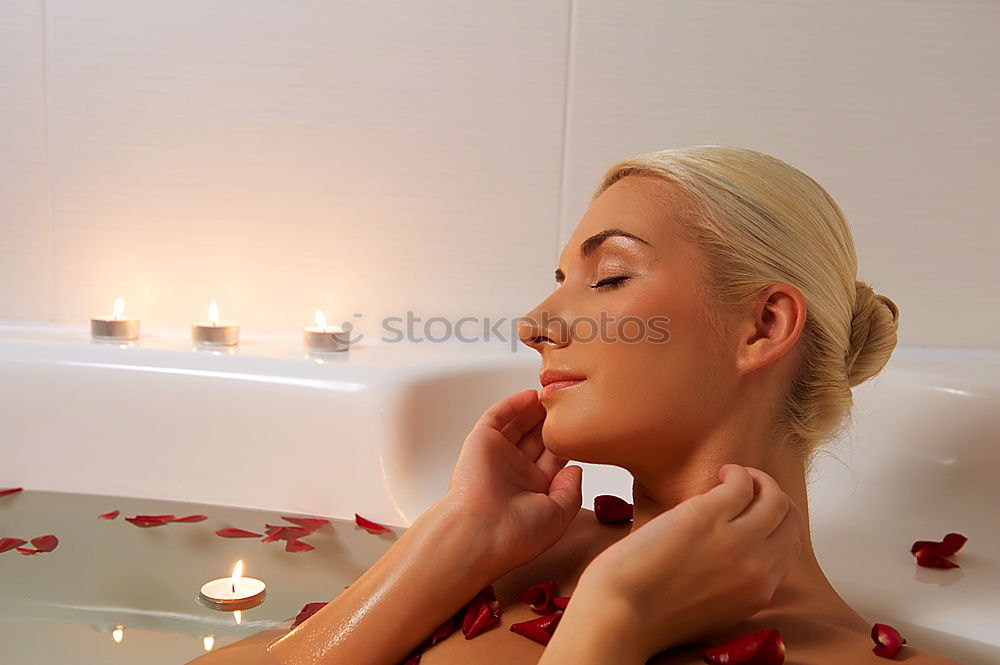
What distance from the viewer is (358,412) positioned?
159 cm

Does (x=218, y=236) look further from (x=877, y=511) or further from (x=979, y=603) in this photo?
(x=979, y=603)

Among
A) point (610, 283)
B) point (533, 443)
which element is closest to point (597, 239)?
point (610, 283)

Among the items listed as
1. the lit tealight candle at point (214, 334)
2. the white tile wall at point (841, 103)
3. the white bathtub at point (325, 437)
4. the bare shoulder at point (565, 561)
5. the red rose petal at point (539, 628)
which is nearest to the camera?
the red rose petal at point (539, 628)

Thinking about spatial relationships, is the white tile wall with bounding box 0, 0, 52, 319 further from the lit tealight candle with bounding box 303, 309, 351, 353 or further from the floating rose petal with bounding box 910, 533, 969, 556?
the floating rose petal with bounding box 910, 533, 969, 556

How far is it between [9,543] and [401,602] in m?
0.67

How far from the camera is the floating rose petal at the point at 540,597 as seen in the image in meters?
0.95

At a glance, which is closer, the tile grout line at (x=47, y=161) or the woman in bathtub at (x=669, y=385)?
the woman in bathtub at (x=669, y=385)

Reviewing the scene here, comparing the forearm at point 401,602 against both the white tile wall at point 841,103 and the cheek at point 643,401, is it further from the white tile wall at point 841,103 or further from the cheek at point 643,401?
the white tile wall at point 841,103

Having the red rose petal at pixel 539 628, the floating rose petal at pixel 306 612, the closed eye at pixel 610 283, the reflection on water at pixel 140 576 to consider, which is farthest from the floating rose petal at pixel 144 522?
the closed eye at pixel 610 283

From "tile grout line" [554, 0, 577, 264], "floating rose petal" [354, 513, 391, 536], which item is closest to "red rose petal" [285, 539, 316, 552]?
"floating rose petal" [354, 513, 391, 536]

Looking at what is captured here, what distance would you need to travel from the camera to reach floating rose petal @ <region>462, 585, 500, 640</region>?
3.06ft

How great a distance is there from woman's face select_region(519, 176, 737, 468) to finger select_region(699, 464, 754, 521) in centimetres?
11

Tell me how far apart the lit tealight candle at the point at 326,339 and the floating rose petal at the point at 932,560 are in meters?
1.03

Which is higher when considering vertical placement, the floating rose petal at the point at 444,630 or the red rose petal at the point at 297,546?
the floating rose petal at the point at 444,630
